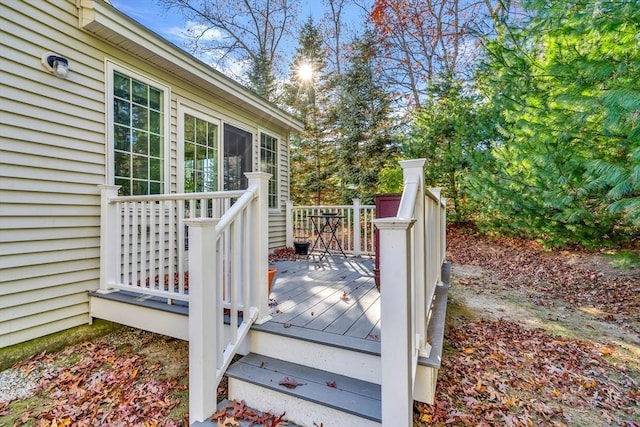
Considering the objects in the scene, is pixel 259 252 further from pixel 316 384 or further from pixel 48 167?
pixel 48 167

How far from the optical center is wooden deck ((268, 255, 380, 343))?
2184 mm

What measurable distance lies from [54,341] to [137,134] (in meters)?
2.31

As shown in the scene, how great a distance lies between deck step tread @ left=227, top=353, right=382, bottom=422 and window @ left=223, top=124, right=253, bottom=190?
3.47m

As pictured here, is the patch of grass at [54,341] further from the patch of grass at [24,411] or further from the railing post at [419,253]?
the railing post at [419,253]

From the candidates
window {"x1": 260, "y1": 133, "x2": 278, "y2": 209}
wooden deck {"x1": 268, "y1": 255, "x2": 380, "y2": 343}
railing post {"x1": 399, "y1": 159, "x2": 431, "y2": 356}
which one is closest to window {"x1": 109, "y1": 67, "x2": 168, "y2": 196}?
wooden deck {"x1": 268, "y1": 255, "x2": 380, "y2": 343}

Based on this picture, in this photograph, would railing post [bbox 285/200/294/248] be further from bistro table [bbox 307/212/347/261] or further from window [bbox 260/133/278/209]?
bistro table [bbox 307/212/347/261]

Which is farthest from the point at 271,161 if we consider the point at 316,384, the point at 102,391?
the point at 316,384

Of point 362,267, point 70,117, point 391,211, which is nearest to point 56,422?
point 70,117

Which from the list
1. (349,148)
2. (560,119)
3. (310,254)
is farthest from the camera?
(349,148)

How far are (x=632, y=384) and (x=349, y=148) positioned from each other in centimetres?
935

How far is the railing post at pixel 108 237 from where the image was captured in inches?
123

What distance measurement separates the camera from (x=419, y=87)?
12.0 m

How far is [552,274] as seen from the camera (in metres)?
5.66

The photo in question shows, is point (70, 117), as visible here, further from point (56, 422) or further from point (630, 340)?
point (630, 340)
